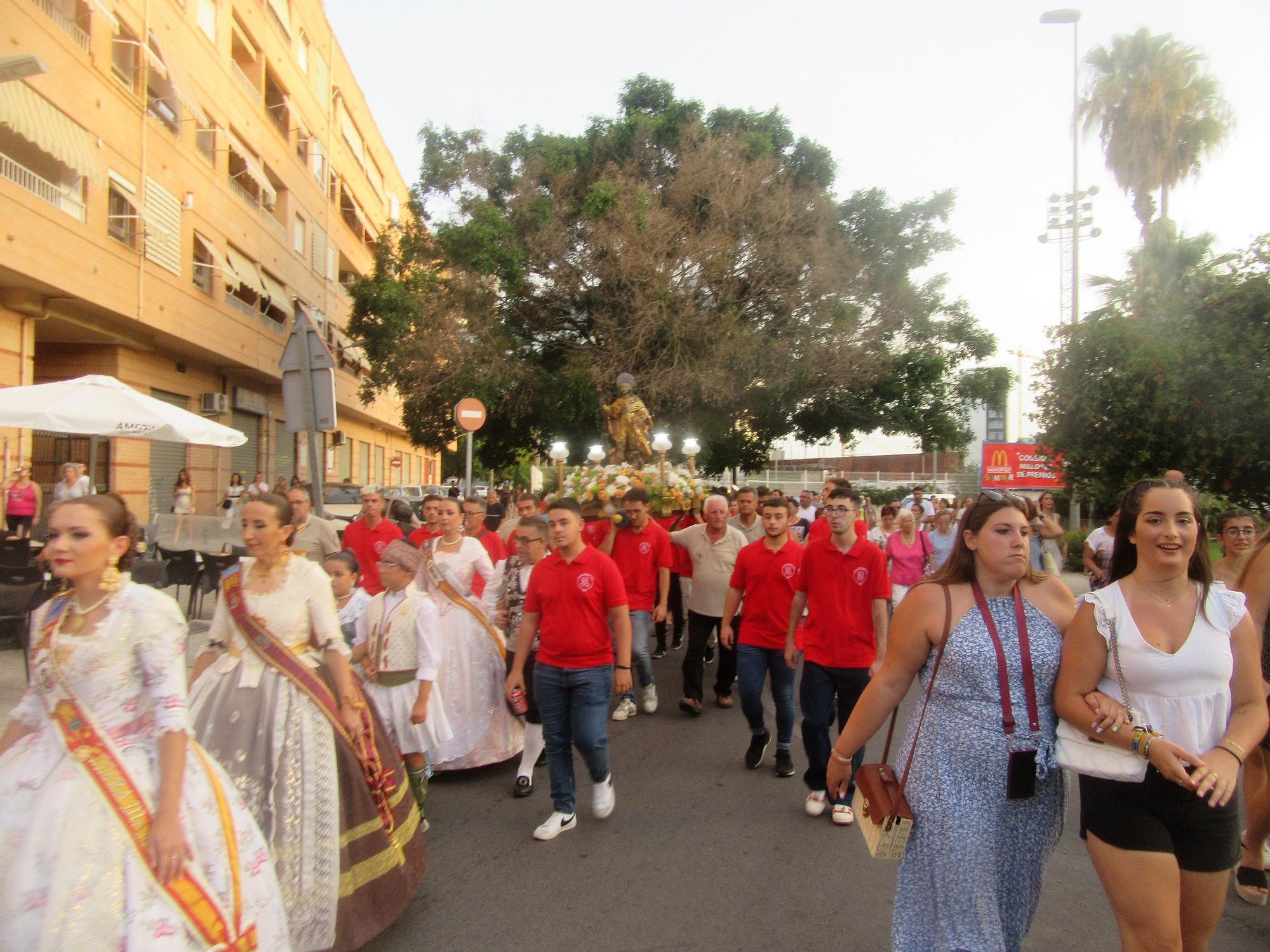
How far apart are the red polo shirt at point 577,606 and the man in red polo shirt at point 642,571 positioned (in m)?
2.66

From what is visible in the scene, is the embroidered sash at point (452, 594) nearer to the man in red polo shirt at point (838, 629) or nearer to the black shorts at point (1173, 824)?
the man in red polo shirt at point (838, 629)

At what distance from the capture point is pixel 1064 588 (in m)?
3.06

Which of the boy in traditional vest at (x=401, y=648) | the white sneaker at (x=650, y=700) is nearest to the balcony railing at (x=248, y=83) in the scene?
the white sneaker at (x=650, y=700)

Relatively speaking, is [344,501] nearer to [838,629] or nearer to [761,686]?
[761,686]

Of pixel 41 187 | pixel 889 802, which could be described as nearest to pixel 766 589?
pixel 889 802

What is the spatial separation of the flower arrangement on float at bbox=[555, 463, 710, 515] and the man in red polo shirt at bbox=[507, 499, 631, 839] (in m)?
3.84

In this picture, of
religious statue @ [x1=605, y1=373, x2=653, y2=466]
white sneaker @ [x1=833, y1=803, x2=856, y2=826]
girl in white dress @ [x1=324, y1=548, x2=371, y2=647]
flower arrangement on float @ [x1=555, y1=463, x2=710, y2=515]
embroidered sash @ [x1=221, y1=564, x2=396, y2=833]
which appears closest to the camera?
embroidered sash @ [x1=221, y1=564, x2=396, y2=833]

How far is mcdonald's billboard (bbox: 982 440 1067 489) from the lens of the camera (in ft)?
56.0

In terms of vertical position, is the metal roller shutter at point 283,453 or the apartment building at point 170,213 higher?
the apartment building at point 170,213

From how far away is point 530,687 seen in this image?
234 inches

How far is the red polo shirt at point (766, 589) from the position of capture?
6074 millimetres

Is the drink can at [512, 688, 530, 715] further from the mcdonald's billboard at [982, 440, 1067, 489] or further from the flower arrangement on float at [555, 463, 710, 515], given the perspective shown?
the mcdonald's billboard at [982, 440, 1067, 489]

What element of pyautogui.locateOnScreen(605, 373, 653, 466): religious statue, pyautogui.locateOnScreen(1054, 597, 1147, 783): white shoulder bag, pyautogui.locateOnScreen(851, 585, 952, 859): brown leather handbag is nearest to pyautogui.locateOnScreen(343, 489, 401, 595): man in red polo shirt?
pyautogui.locateOnScreen(605, 373, 653, 466): religious statue

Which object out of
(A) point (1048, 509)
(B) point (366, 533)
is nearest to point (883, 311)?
(A) point (1048, 509)
